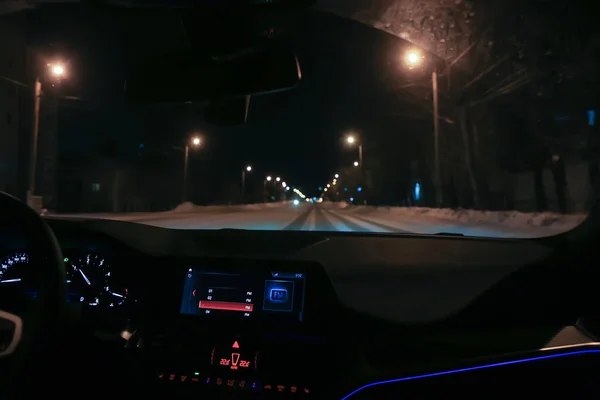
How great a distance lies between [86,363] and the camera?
3.35 m

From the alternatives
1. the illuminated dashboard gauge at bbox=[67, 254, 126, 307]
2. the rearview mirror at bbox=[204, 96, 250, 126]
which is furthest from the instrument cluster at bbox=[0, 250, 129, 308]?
the rearview mirror at bbox=[204, 96, 250, 126]

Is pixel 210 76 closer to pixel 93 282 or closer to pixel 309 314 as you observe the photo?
pixel 93 282

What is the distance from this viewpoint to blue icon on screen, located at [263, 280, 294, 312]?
3459 mm

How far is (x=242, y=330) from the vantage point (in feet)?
11.1

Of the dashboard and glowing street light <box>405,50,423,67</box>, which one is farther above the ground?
glowing street light <box>405,50,423,67</box>

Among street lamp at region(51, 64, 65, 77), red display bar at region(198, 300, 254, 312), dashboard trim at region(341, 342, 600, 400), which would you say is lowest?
dashboard trim at region(341, 342, 600, 400)

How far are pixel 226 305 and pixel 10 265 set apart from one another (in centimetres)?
135

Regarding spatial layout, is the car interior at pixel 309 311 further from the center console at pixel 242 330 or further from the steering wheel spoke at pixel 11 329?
Result: the steering wheel spoke at pixel 11 329

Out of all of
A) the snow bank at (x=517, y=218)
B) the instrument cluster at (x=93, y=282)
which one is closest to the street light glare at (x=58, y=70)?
the instrument cluster at (x=93, y=282)

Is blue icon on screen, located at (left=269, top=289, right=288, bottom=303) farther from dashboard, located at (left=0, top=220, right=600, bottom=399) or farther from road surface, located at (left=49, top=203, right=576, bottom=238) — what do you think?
road surface, located at (left=49, top=203, right=576, bottom=238)

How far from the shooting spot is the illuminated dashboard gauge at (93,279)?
3727 millimetres

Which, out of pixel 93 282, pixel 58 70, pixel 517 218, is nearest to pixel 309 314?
pixel 93 282

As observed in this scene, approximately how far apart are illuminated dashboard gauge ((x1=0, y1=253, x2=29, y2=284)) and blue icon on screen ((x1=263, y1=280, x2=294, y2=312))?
4.89 feet

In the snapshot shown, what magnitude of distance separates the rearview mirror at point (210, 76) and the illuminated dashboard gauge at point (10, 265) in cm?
135
